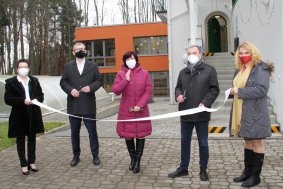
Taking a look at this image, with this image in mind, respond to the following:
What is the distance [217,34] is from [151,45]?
8.59m

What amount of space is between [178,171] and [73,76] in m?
2.30

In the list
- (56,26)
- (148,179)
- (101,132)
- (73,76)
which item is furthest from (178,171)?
(56,26)

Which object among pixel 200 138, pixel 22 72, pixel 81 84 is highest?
pixel 22 72

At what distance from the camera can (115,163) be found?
6.61 metres

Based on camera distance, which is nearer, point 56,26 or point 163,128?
point 163,128

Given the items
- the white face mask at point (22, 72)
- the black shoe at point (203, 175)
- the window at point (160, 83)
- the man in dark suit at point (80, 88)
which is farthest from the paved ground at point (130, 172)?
the window at point (160, 83)

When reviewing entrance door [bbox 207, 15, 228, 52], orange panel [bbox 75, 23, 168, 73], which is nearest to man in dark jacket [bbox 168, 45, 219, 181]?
entrance door [bbox 207, 15, 228, 52]

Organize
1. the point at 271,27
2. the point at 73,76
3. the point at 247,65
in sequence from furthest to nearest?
the point at 271,27, the point at 73,76, the point at 247,65

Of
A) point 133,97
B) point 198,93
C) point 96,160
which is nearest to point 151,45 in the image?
point 96,160

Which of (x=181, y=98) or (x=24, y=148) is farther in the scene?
(x=24, y=148)

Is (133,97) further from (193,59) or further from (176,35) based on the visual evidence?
(176,35)

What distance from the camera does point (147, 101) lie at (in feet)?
19.5

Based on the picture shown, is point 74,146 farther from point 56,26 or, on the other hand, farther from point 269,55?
point 56,26

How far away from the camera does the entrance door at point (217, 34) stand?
23.7m
